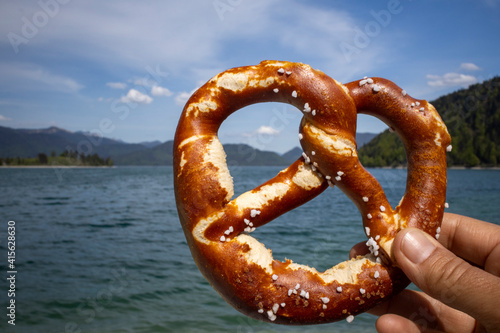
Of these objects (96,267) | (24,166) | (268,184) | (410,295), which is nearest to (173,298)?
(96,267)

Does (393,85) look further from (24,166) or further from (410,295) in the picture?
(24,166)

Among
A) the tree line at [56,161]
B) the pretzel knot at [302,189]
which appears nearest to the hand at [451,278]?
the pretzel knot at [302,189]

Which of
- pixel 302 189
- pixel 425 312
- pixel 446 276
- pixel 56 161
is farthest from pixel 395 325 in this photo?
pixel 56 161

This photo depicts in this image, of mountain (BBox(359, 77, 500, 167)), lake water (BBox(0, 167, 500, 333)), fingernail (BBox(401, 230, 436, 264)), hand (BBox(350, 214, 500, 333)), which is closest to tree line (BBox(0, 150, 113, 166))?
mountain (BBox(359, 77, 500, 167))

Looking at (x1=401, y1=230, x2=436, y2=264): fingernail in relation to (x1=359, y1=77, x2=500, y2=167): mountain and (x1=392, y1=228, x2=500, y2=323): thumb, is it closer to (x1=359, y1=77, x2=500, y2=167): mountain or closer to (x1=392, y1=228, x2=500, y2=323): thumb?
(x1=392, y1=228, x2=500, y2=323): thumb

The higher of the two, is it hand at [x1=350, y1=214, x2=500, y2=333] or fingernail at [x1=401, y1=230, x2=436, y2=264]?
fingernail at [x1=401, y1=230, x2=436, y2=264]

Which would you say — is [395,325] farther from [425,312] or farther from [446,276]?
[446,276]
